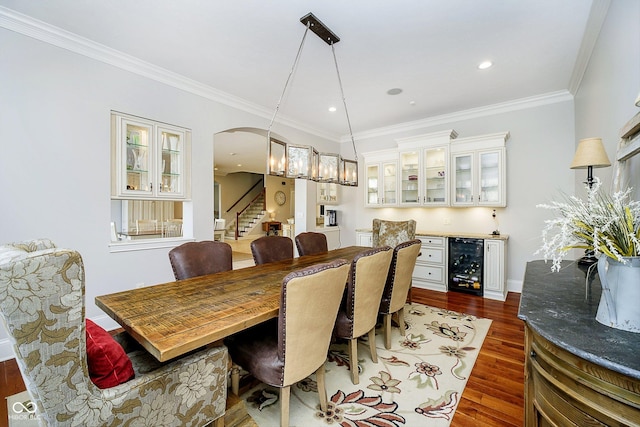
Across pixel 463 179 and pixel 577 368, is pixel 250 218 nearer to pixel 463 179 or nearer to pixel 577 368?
pixel 463 179

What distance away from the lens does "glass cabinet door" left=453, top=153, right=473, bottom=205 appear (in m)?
4.44

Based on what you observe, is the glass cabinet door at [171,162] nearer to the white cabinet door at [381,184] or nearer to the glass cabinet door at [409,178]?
the white cabinet door at [381,184]

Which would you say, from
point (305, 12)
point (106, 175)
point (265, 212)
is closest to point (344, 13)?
point (305, 12)

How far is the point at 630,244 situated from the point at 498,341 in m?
2.25

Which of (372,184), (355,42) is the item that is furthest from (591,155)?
(372,184)

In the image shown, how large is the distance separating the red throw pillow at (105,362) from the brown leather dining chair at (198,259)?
107 centimetres

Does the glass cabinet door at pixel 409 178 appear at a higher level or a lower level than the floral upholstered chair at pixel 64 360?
higher

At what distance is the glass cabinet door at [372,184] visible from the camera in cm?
550

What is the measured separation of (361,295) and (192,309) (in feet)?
3.65

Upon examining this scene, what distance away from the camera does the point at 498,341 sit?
278 centimetres

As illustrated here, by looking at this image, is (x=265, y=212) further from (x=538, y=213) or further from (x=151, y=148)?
(x=538, y=213)

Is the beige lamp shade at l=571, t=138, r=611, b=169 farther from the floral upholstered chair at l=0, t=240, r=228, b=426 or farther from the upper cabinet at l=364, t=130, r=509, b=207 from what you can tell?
the floral upholstered chair at l=0, t=240, r=228, b=426

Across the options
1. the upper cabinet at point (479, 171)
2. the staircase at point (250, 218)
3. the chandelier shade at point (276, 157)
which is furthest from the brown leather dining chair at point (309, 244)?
the staircase at point (250, 218)

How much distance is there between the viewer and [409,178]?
5.03 meters
